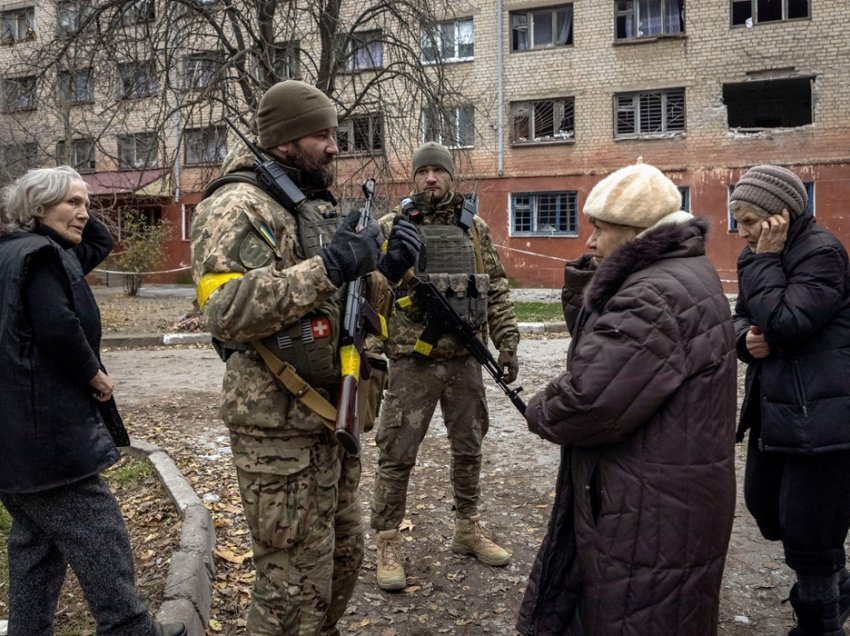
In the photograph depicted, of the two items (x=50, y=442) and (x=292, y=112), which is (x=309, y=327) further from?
(x=50, y=442)

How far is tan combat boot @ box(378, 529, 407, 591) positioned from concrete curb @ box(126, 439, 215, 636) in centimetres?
83

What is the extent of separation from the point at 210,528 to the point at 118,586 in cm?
134

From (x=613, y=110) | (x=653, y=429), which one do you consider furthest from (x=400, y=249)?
(x=613, y=110)

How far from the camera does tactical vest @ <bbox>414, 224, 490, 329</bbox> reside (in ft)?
12.6

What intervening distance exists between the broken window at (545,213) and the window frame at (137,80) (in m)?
13.2

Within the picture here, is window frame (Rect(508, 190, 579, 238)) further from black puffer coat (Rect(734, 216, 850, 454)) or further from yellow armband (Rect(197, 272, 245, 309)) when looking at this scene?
yellow armband (Rect(197, 272, 245, 309))

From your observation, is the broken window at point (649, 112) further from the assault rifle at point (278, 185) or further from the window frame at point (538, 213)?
the assault rifle at point (278, 185)

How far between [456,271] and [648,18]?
19912mm

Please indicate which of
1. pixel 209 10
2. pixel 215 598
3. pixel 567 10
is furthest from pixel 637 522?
pixel 567 10

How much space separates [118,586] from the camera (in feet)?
8.59

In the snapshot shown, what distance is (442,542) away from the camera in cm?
423

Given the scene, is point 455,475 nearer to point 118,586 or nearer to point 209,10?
point 118,586

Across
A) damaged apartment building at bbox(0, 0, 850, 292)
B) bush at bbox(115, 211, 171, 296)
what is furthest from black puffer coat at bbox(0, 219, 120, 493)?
bush at bbox(115, 211, 171, 296)

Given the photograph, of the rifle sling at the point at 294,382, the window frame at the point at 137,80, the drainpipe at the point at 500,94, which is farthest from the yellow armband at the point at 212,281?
the drainpipe at the point at 500,94
